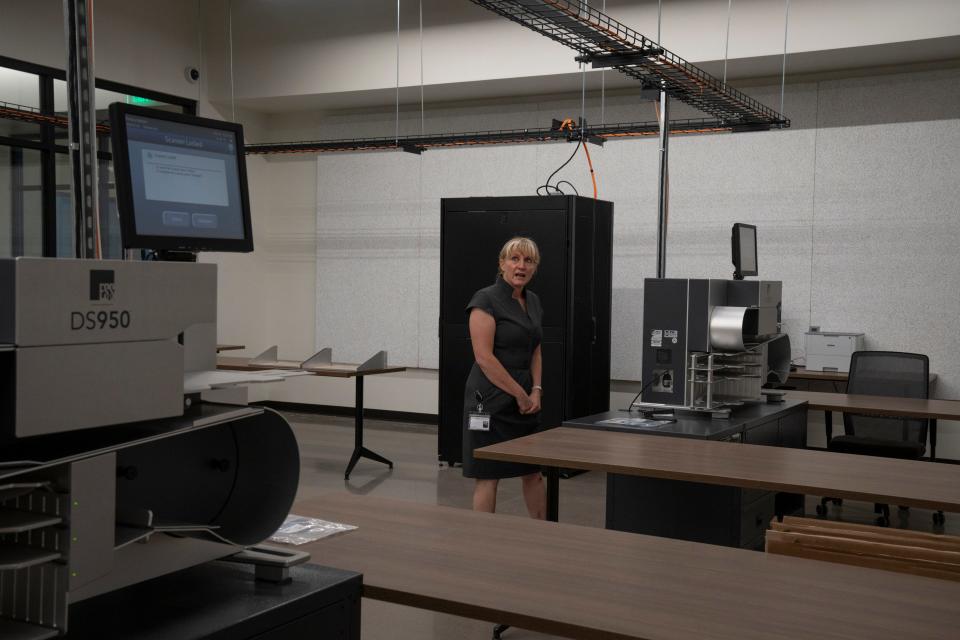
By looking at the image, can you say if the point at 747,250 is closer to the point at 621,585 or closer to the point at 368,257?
the point at 621,585

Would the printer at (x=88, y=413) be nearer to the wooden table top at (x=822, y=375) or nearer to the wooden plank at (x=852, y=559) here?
the wooden plank at (x=852, y=559)

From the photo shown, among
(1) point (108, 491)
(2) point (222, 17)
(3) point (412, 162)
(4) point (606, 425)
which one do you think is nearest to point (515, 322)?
(4) point (606, 425)

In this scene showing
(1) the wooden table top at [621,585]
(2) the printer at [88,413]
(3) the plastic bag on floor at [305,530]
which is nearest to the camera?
(2) the printer at [88,413]

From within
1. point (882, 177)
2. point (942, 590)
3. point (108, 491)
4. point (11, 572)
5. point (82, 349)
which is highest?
point (882, 177)

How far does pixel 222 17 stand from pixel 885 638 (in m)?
9.11

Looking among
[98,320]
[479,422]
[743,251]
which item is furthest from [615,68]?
[98,320]

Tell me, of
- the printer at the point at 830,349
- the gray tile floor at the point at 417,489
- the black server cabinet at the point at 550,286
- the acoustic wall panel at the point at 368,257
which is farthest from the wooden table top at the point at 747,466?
the acoustic wall panel at the point at 368,257

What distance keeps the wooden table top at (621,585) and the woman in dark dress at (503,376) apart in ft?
5.52

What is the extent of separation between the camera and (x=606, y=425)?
414 centimetres

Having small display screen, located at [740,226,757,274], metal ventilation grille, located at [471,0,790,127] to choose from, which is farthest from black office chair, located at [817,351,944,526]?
metal ventilation grille, located at [471,0,790,127]

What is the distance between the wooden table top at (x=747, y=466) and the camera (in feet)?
9.93

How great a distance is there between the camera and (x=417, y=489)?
245 inches

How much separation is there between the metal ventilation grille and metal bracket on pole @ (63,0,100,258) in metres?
2.07

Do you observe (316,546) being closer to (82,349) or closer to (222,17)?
(82,349)
